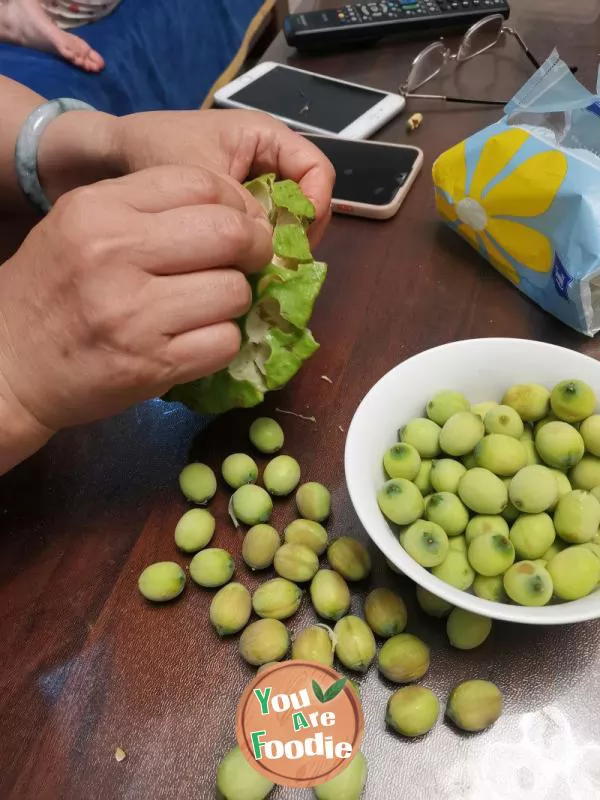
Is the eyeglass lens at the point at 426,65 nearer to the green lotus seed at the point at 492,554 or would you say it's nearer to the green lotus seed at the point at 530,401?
the green lotus seed at the point at 530,401

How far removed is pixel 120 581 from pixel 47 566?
7 cm

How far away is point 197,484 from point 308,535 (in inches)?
4.5

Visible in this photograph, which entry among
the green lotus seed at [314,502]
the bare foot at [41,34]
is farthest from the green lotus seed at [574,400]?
the bare foot at [41,34]

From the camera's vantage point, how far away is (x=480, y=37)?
1.12 m

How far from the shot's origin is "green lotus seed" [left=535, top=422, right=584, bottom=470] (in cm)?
47

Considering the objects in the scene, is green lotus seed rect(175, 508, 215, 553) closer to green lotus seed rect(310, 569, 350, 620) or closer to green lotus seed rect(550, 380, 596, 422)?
green lotus seed rect(310, 569, 350, 620)

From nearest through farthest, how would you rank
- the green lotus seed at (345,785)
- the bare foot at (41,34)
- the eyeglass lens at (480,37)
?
the green lotus seed at (345,785) → the eyeglass lens at (480,37) → the bare foot at (41,34)

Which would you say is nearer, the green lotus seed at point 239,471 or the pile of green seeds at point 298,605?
the pile of green seeds at point 298,605

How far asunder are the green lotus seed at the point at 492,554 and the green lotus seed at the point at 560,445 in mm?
82

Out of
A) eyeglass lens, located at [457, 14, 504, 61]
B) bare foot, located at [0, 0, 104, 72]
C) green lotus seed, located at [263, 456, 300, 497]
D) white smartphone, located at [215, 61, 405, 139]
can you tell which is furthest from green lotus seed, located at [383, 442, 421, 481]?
bare foot, located at [0, 0, 104, 72]

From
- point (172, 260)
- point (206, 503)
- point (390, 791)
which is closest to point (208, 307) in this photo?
point (172, 260)

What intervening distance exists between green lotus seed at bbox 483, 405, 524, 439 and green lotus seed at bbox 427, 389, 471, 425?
0.03 meters

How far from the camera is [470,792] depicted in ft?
1.37

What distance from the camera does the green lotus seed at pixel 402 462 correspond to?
49 centimetres
